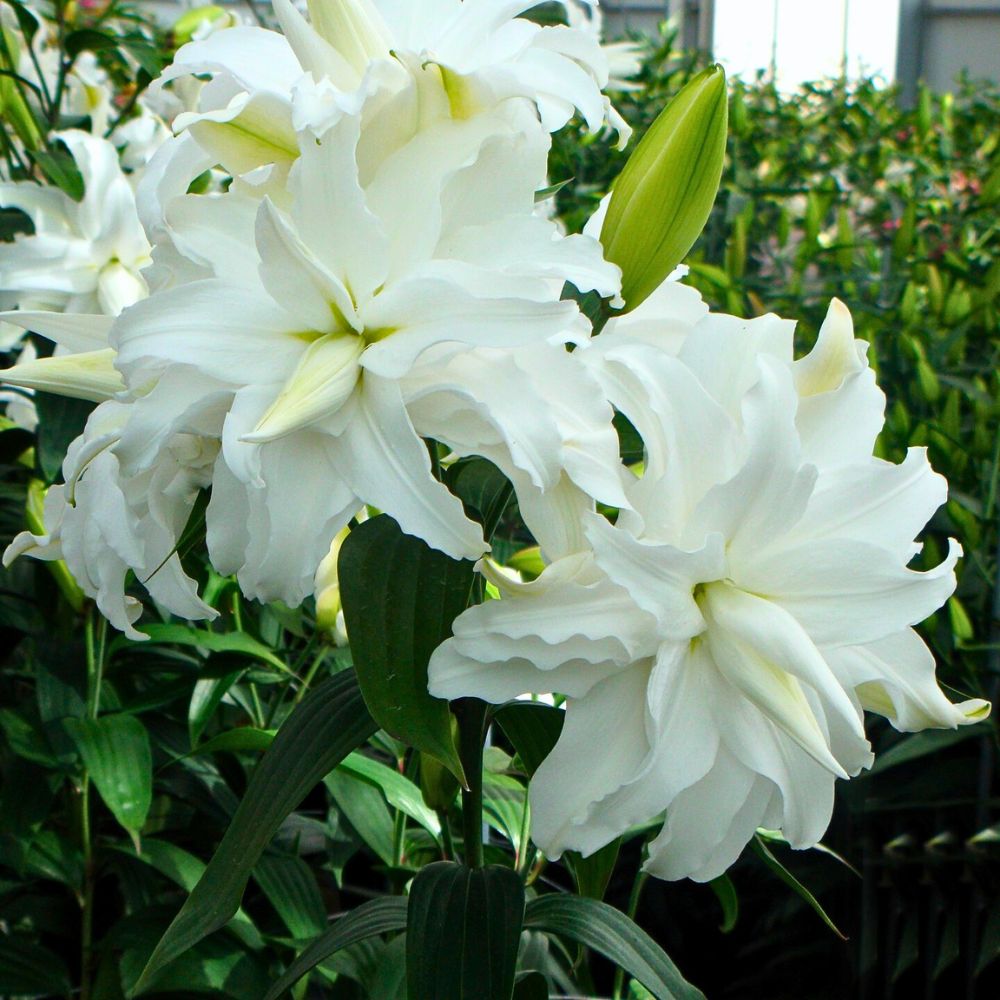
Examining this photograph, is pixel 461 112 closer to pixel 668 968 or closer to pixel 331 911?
pixel 668 968

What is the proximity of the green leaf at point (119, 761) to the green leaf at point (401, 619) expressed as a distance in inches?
14.8

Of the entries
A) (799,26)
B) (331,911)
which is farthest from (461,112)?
(799,26)

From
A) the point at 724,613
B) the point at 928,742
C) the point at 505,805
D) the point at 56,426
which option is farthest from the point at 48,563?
the point at 928,742

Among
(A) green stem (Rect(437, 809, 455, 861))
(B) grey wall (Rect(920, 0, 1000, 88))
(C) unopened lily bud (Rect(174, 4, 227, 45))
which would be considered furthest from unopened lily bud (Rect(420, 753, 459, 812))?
(B) grey wall (Rect(920, 0, 1000, 88))

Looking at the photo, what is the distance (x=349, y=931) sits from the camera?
48 centimetres

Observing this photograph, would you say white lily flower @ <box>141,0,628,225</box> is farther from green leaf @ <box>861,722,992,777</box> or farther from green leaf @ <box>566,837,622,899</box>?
green leaf @ <box>861,722,992,777</box>

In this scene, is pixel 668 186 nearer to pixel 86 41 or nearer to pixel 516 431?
pixel 516 431

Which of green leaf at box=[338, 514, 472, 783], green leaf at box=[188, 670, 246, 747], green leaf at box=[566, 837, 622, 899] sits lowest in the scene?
green leaf at box=[188, 670, 246, 747]

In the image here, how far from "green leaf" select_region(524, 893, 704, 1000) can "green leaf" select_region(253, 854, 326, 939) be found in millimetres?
308

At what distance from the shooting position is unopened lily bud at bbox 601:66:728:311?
38cm

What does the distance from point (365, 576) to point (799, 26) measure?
490 centimetres

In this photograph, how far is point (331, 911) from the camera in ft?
3.73

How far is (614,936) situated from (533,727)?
96 millimetres

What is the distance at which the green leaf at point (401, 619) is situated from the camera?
0.36m
